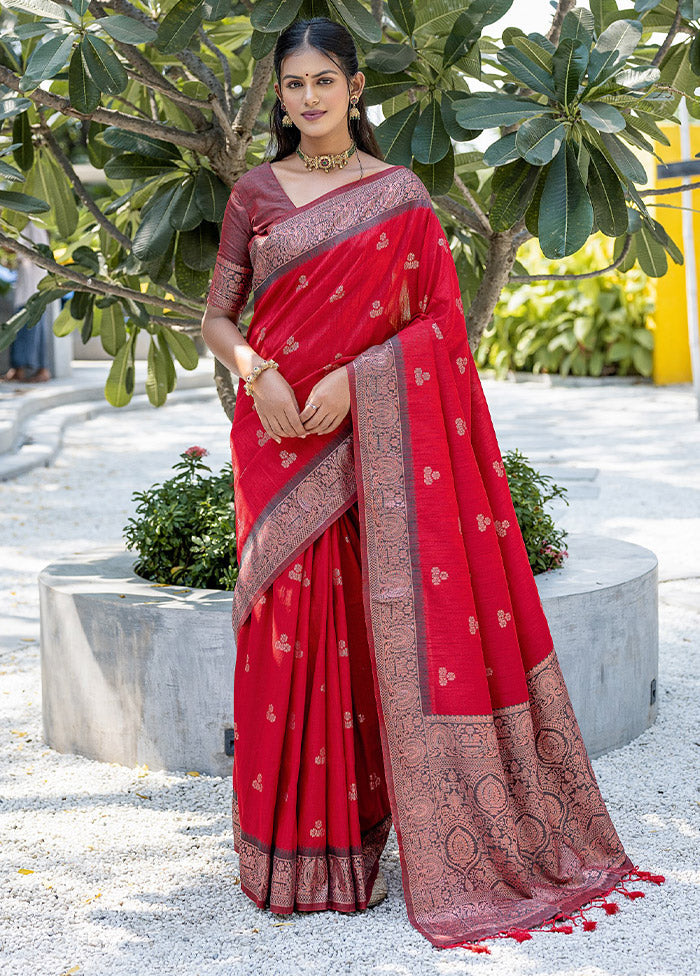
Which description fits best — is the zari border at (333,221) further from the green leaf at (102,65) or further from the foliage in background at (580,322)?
the foliage in background at (580,322)

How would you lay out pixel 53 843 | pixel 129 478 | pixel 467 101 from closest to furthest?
pixel 467 101, pixel 53 843, pixel 129 478

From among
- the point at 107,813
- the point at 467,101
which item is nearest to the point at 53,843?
the point at 107,813

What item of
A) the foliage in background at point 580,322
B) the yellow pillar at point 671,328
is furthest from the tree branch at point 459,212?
the yellow pillar at point 671,328

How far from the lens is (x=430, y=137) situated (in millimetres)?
2623

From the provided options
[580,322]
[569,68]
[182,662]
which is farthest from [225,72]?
[580,322]

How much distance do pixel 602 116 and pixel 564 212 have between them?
0.67ft

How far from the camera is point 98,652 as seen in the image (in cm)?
306

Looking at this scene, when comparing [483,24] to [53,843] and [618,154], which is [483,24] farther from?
[53,843]

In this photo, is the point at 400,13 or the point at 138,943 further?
the point at 400,13

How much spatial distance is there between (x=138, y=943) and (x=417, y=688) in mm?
714

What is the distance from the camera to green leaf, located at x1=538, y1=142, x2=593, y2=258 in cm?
238

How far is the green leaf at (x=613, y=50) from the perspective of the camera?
2359mm

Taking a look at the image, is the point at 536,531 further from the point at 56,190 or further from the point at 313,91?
the point at 56,190

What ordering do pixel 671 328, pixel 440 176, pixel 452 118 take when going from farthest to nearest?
pixel 671 328
pixel 440 176
pixel 452 118
